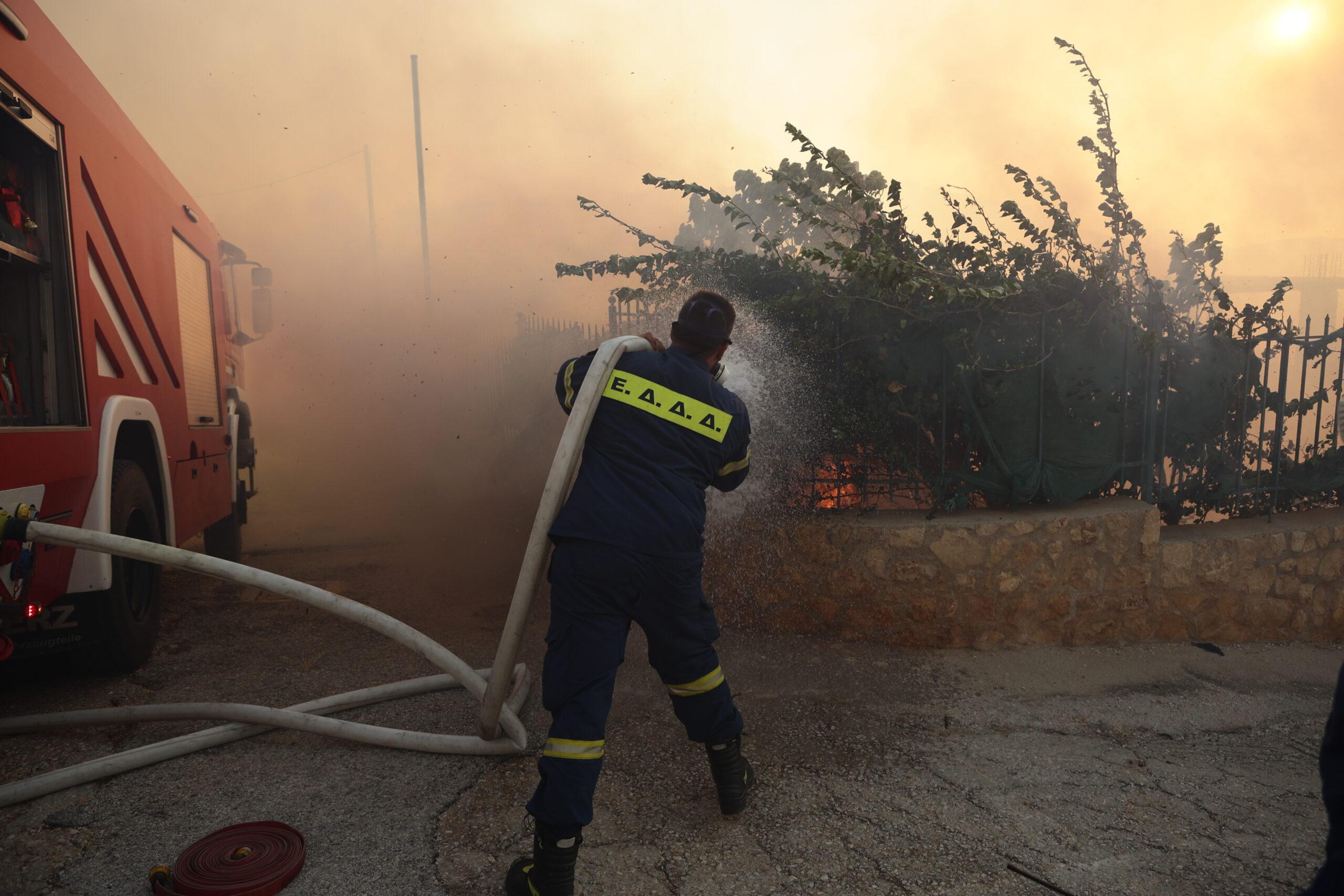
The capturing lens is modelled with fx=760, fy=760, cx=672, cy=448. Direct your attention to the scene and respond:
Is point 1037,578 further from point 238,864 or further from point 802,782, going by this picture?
point 238,864

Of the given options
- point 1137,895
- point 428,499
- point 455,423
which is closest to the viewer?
point 1137,895

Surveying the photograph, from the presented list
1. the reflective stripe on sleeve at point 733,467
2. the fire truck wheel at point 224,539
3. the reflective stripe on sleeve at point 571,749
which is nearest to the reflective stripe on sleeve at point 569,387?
the reflective stripe on sleeve at point 733,467

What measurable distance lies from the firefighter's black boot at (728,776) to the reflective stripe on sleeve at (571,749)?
0.55 meters

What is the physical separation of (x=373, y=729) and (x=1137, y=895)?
283 centimetres

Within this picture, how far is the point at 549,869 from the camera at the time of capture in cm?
222

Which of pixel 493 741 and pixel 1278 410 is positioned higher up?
pixel 1278 410

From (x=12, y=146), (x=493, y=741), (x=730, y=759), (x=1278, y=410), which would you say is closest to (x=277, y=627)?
(x=493, y=741)

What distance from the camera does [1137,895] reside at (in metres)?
2.34

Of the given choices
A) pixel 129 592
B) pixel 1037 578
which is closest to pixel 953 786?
pixel 1037 578

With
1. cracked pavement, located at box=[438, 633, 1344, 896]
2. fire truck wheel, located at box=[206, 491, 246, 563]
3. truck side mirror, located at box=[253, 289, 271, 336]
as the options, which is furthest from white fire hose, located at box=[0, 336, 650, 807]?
truck side mirror, located at box=[253, 289, 271, 336]

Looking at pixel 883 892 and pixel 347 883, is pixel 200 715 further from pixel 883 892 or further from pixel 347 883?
pixel 883 892

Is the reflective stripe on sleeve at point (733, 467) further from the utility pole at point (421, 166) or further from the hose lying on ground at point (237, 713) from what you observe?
the utility pole at point (421, 166)

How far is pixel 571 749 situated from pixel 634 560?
614mm

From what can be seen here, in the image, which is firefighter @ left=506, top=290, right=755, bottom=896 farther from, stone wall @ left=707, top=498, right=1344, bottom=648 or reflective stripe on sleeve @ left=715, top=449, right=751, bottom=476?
stone wall @ left=707, top=498, right=1344, bottom=648
